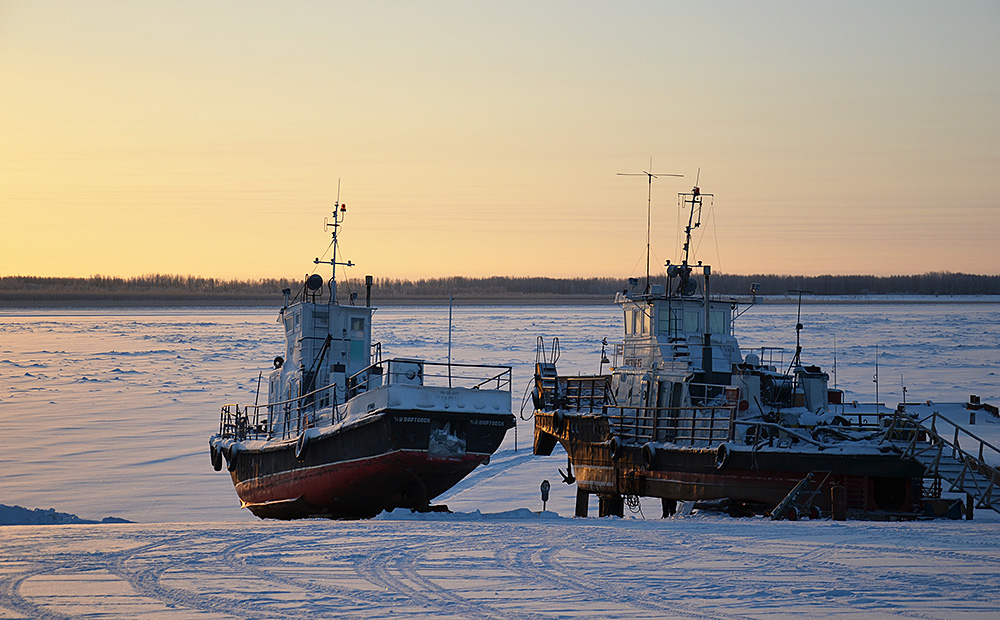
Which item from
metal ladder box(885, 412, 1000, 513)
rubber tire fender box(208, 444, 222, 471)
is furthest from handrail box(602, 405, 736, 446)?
rubber tire fender box(208, 444, 222, 471)

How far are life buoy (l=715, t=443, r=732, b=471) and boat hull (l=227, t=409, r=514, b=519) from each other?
4132 mm

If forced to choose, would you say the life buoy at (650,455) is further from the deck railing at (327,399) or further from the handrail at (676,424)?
the deck railing at (327,399)

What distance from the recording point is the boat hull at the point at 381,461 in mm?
18266

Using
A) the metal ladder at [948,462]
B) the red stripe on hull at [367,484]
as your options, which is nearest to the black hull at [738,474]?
the metal ladder at [948,462]

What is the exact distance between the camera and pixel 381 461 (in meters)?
18.4

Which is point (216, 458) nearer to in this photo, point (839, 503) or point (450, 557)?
point (450, 557)

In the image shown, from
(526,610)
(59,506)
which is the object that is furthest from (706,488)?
(59,506)

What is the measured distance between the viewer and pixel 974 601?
955 centimetres

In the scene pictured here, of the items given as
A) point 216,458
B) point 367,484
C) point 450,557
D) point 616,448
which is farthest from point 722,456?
point 216,458

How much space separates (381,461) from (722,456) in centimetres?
661

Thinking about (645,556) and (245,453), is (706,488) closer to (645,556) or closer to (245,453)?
(645,556)

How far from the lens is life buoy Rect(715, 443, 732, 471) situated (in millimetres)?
19172

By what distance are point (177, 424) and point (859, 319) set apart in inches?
2643

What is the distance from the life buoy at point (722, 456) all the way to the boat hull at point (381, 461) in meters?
4.13
